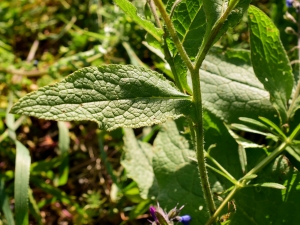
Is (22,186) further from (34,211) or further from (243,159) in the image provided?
(243,159)

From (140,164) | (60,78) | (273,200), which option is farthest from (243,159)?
(60,78)

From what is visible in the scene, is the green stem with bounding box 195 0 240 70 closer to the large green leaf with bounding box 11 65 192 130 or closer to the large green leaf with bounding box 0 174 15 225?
the large green leaf with bounding box 11 65 192 130

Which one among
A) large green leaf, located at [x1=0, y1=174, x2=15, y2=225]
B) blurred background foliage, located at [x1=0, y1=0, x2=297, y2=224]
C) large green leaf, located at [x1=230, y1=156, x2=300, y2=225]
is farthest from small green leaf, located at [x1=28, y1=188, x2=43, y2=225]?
large green leaf, located at [x1=230, y1=156, x2=300, y2=225]

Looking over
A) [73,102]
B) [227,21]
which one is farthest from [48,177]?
[227,21]

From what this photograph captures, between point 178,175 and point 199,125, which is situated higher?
point 199,125

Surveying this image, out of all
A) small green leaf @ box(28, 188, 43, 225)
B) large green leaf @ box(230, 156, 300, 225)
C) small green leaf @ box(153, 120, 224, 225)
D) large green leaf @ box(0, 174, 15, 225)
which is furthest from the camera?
small green leaf @ box(28, 188, 43, 225)
